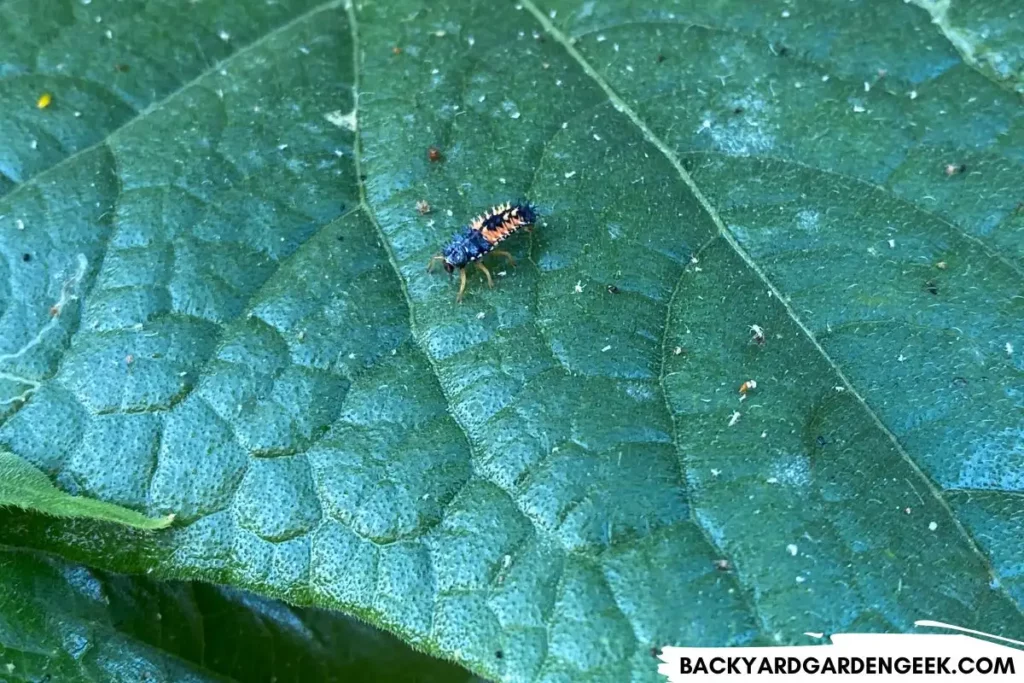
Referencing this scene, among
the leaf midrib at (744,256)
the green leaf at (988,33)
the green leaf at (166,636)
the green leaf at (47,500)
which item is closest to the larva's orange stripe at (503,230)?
the leaf midrib at (744,256)

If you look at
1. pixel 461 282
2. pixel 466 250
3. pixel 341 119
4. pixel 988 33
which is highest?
pixel 988 33

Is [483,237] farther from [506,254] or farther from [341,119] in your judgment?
[341,119]

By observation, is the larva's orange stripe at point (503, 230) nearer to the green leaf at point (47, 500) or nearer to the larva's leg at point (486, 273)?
the larva's leg at point (486, 273)

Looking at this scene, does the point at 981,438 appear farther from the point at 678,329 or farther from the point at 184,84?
the point at 184,84

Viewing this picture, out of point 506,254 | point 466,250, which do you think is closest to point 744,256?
point 506,254

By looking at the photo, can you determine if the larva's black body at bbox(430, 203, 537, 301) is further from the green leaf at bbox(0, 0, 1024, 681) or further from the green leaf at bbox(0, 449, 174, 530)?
the green leaf at bbox(0, 449, 174, 530)

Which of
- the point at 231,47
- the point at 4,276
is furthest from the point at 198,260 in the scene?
the point at 231,47
